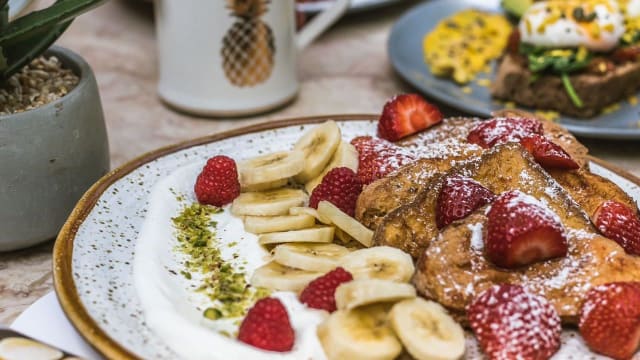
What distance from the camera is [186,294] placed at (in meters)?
1.37

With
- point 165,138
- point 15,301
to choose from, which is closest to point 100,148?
point 15,301

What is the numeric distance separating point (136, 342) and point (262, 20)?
47.0 inches

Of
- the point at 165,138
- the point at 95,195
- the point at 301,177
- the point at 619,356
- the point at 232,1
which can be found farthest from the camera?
the point at 165,138

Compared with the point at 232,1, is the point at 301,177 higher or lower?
lower

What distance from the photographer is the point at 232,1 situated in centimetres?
218

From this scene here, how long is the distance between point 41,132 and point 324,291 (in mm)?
649

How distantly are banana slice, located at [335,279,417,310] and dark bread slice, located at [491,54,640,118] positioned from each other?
4.31 ft

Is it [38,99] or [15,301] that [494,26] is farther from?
[15,301]

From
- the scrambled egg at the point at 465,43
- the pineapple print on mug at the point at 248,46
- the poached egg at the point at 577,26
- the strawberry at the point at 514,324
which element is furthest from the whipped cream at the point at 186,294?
the poached egg at the point at 577,26

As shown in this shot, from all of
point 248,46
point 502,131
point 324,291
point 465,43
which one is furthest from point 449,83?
point 324,291

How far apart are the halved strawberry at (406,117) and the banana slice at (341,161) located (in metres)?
0.10

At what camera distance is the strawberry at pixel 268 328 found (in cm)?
122

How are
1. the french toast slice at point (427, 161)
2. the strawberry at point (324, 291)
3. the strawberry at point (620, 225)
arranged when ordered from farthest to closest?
the french toast slice at point (427, 161) → the strawberry at point (620, 225) → the strawberry at point (324, 291)

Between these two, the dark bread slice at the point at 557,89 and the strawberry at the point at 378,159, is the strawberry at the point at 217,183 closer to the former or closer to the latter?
the strawberry at the point at 378,159
